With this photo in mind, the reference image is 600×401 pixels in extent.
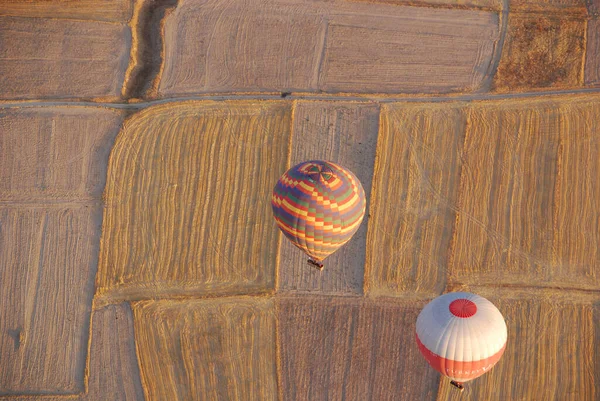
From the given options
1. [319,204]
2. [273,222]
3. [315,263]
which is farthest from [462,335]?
[273,222]

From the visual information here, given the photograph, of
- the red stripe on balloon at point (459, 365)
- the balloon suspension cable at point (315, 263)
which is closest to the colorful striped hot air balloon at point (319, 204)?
the balloon suspension cable at point (315, 263)

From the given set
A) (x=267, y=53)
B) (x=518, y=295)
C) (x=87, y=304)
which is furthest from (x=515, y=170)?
(x=87, y=304)

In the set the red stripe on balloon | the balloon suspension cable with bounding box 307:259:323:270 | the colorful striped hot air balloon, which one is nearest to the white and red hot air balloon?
the red stripe on balloon

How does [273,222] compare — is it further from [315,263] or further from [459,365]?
[459,365]

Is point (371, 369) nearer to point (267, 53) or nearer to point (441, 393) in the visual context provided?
point (441, 393)

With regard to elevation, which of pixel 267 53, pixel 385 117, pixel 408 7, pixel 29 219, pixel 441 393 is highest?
pixel 408 7

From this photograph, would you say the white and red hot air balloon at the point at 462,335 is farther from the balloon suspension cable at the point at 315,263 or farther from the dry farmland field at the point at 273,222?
the balloon suspension cable at the point at 315,263

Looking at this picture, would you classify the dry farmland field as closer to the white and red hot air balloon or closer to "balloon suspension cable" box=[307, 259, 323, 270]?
"balloon suspension cable" box=[307, 259, 323, 270]
